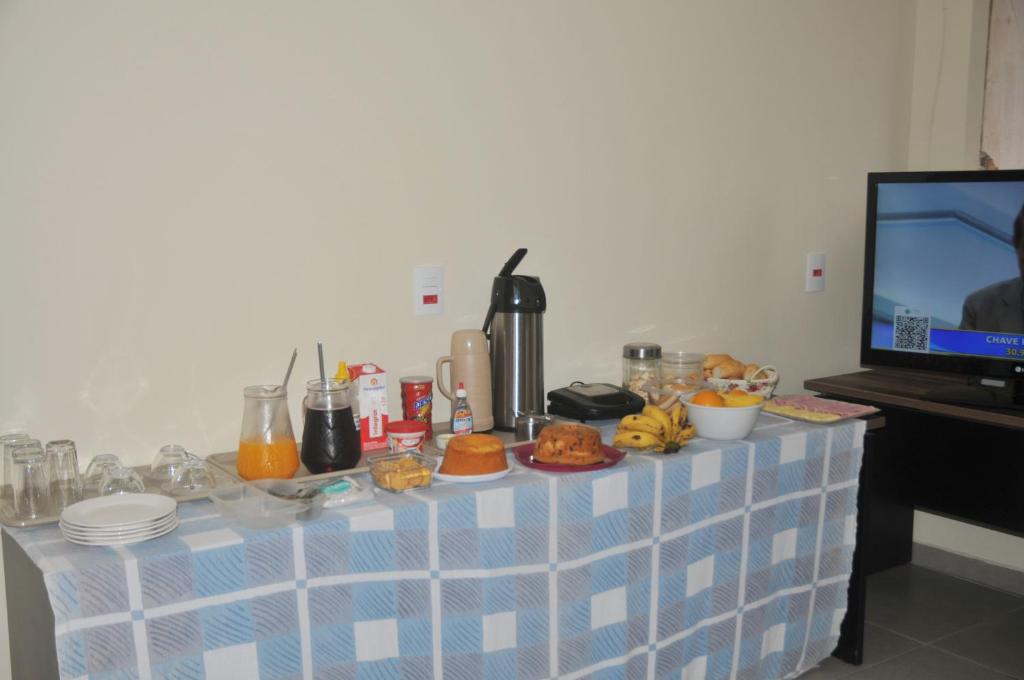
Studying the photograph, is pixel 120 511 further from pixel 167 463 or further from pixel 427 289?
pixel 427 289

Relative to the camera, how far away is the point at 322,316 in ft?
6.34

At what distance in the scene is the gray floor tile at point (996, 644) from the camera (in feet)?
7.94

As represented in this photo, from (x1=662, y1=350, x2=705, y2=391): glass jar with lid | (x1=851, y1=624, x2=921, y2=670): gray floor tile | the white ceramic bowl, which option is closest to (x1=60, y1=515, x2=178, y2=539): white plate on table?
the white ceramic bowl

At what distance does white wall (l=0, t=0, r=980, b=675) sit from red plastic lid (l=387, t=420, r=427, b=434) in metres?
0.25

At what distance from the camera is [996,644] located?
8.30 feet

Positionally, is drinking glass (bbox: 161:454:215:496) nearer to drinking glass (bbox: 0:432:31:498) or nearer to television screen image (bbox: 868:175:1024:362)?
drinking glass (bbox: 0:432:31:498)

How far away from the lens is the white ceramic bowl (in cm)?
199

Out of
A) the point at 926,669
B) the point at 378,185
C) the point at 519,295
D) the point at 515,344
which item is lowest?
the point at 926,669

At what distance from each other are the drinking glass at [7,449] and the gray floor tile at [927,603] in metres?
2.35

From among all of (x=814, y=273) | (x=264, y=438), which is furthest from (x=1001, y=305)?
(x=264, y=438)

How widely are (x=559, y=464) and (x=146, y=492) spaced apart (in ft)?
2.53

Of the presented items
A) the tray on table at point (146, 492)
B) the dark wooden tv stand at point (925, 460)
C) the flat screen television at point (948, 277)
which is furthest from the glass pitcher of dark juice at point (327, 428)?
the flat screen television at point (948, 277)

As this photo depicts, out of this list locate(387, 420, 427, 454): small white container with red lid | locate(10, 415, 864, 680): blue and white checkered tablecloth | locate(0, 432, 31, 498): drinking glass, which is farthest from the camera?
locate(387, 420, 427, 454): small white container with red lid

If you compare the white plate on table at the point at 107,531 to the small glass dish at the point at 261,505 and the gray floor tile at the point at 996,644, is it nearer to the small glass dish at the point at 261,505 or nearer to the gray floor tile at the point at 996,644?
the small glass dish at the point at 261,505
